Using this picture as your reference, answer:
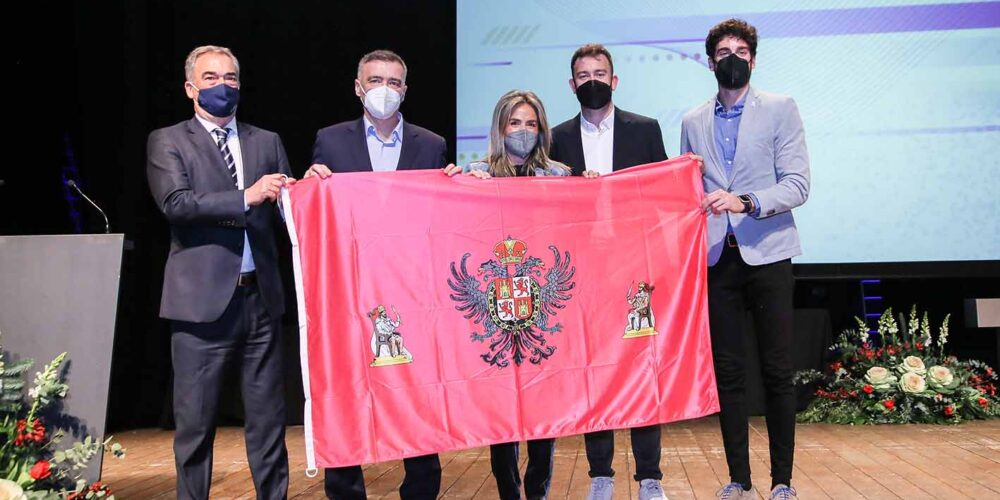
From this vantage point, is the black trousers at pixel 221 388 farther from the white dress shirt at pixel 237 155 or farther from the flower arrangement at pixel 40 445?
the flower arrangement at pixel 40 445

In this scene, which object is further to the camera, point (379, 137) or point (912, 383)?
point (912, 383)

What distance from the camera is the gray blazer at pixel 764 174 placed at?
296 cm

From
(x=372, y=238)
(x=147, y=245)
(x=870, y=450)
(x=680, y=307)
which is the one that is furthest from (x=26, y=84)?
(x=870, y=450)

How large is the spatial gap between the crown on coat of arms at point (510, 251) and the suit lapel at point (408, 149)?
44 centimetres

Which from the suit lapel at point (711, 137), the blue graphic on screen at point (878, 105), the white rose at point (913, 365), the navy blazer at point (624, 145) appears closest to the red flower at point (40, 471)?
the navy blazer at point (624, 145)

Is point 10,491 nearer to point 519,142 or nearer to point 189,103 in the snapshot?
point 519,142

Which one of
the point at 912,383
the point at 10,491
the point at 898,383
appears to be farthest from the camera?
the point at 898,383

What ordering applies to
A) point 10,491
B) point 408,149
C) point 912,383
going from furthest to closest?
point 912,383 → point 408,149 → point 10,491

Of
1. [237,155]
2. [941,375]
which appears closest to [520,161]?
[237,155]

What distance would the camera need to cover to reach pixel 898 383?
5.45 m

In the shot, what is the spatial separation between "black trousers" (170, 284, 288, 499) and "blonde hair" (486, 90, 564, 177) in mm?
850

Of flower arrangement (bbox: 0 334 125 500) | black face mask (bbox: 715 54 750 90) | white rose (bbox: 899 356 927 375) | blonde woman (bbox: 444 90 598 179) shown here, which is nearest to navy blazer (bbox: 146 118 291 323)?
flower arrangement (bbox: 0 334 125 500)

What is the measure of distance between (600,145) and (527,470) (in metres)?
1.12

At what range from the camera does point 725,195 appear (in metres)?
2.89
